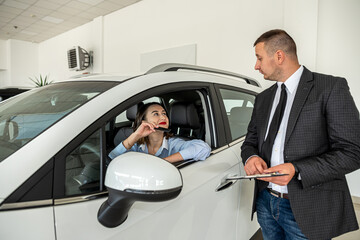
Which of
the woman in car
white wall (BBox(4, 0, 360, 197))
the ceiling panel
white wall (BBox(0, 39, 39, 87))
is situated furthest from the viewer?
white wall (BBox(0, 39, 39, 87))

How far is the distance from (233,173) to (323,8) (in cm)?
290

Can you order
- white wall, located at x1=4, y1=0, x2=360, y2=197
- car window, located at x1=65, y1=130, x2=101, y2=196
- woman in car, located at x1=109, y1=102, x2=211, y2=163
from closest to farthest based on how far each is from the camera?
car window, located at x1=65, y1=130, x2=101, y2=196 → woman in car, located at x1=109, y1=102, x2=211, y2=163 → white wall, located at x1=4, y1=0, x2=360, y2=197

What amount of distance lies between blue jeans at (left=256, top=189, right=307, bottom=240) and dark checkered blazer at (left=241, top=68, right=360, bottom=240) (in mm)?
85

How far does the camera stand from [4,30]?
325 inches

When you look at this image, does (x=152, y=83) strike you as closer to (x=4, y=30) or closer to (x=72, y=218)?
(x=72, y=218)

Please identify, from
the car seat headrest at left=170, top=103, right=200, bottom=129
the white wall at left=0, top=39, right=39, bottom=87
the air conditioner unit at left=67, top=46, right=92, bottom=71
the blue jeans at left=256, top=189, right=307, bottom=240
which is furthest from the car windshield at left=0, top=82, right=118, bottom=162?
the white wall at left=0, top=39, right=39, bottom=87

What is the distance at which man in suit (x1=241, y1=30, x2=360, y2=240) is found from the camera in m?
0.91

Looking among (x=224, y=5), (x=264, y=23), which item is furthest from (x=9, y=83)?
(x=264, y=23)

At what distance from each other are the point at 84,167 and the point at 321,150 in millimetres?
893

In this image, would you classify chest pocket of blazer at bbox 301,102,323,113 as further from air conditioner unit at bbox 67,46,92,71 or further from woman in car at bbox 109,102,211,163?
air conditioner unit at bbox 67,46,92,71

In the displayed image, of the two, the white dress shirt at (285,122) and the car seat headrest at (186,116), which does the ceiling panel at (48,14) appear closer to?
the car seat headrest at (186,116)

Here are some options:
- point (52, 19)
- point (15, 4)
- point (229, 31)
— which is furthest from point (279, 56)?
point (52, 19)

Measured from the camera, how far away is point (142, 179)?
0.63m

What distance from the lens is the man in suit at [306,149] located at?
912 millimetres
